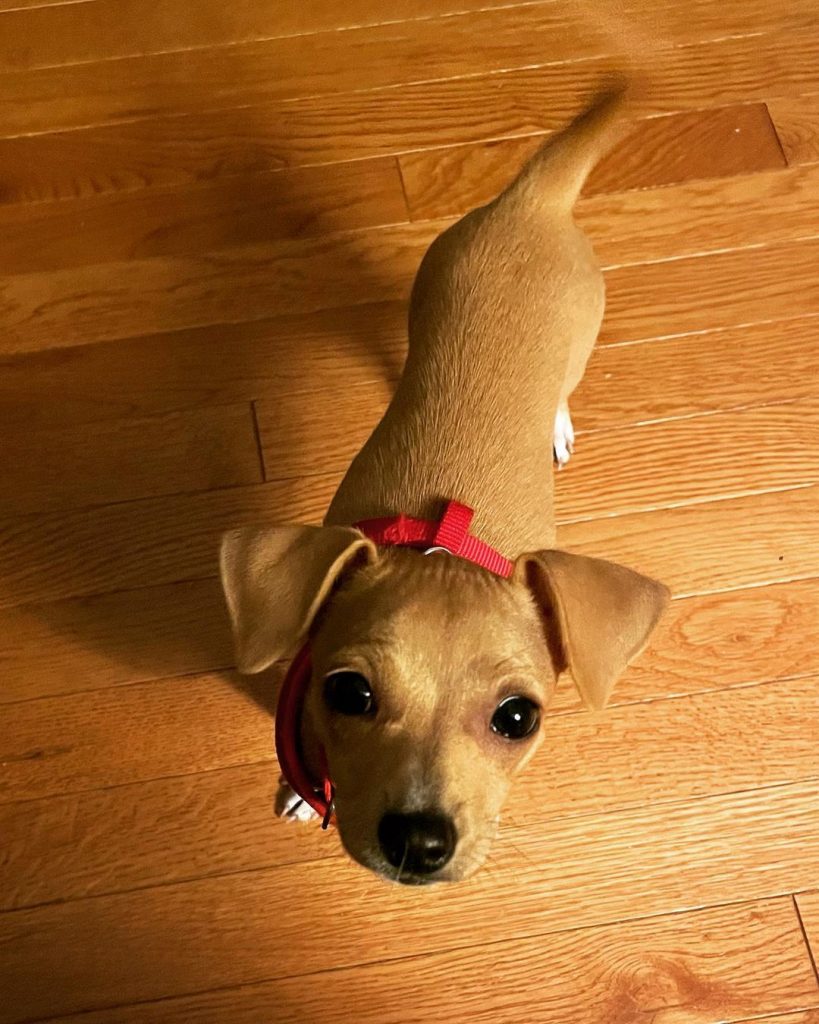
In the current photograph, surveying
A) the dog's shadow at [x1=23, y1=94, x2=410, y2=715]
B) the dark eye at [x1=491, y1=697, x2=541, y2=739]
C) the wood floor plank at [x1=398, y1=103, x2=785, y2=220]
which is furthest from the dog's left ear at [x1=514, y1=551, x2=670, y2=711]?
the wood floor plank at [x1=398, y1=103, x2=785, y2=220]

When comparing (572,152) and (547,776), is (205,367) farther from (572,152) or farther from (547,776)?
(547,776)

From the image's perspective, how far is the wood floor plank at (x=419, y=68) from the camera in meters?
3.43

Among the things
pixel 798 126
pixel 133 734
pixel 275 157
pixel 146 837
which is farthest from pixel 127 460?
pixel 798 126

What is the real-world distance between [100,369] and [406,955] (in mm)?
1840

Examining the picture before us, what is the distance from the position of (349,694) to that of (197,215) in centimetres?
197

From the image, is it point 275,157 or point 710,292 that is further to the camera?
point 275,157

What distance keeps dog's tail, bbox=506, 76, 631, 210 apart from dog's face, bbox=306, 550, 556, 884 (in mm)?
1100

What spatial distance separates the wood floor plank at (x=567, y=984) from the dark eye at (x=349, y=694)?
39.4 inches

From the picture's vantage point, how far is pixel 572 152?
8.39 feet

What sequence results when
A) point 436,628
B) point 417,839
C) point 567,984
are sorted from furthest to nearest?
point 567,984 → point 436,628 → point 417,839

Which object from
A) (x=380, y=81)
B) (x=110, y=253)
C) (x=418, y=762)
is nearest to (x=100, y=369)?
(x=110, y=253)

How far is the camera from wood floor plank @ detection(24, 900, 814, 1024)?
252 centimetres

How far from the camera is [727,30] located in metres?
3.60

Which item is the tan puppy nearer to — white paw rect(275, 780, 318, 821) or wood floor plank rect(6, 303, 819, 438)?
white paw rect(275, 780, 318, 821)
